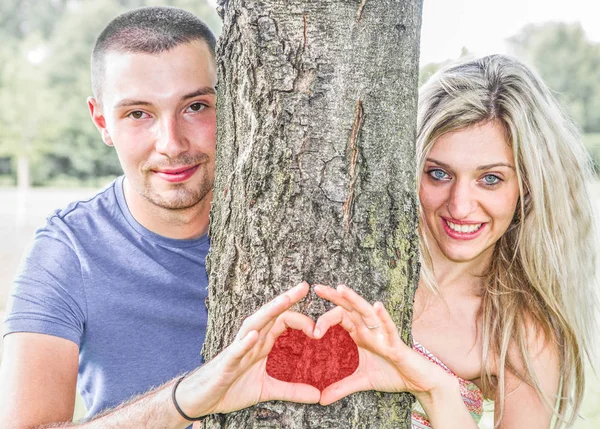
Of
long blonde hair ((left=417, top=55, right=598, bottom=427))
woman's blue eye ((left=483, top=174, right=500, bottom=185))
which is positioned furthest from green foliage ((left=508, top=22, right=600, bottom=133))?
woman's blue eye ((left=483, top=174, right=500, bottom=185))

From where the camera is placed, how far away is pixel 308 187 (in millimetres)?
1650

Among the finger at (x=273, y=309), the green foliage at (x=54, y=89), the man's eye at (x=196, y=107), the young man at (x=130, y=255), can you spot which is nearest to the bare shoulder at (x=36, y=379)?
the young man at (x=130, y=255)

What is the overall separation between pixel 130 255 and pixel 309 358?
125cm

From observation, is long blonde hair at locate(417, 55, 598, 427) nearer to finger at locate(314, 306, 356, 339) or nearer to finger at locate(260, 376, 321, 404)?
finger at locate(314, 306, 356, 339)

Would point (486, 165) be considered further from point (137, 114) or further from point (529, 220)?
point (137, 114)

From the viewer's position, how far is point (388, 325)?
1652mm

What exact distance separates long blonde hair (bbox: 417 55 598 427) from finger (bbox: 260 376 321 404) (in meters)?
1.28

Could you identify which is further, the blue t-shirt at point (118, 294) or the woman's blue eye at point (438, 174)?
the woman's blue eye at point (438, 174)

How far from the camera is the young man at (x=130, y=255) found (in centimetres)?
240

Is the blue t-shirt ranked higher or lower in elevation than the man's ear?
lower

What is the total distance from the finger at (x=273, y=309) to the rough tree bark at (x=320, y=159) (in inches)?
4.4

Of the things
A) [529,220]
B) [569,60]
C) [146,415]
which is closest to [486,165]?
[529,220]

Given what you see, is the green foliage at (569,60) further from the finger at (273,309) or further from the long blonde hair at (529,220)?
the finger at (273,309)

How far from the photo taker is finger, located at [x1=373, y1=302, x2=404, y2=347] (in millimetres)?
1616
